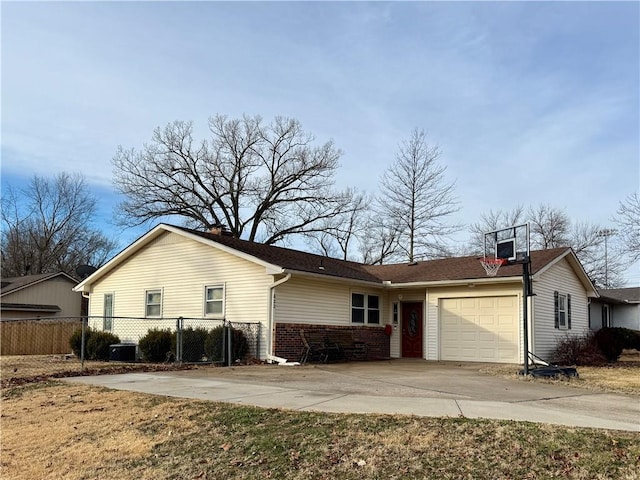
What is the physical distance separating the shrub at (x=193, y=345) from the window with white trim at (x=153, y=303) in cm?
355

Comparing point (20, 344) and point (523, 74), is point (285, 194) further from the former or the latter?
point (523, 74)

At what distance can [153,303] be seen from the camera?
20.0 metres

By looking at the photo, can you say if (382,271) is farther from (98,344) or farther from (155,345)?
(98,344)

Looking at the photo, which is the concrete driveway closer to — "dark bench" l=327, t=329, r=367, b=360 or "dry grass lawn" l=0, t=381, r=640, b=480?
"dry grass lawn" l=0, t=381, r=640, b=480

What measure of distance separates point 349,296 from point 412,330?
9.87ft

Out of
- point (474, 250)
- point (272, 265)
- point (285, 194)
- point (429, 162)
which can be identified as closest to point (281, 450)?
point (272, 265)

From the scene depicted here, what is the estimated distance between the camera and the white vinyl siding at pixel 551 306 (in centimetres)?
1748

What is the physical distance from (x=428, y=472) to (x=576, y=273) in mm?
18182

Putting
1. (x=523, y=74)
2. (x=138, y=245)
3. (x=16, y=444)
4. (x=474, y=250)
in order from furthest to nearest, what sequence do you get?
(x=474, y=250) → (x=138, y=245) → (x=523, y=74) → (x=16, y=444)

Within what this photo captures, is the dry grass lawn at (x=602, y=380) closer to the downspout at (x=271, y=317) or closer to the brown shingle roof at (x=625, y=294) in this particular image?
the downspout at (x=271, y=317)

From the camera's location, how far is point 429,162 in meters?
32.8

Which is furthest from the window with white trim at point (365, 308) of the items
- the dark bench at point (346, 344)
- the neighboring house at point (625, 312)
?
the neighboring house at point (625, 312)

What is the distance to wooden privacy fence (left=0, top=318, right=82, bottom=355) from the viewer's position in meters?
24.1

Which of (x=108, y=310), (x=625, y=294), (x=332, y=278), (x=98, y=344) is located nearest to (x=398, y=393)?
(x=332, y=278)
